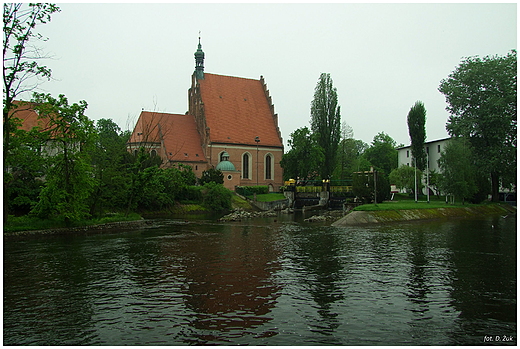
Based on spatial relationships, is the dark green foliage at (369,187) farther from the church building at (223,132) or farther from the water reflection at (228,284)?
the water reflection at (228,284)

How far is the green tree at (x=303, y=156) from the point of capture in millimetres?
61688

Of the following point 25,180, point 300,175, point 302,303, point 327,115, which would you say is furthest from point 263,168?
point 302,303

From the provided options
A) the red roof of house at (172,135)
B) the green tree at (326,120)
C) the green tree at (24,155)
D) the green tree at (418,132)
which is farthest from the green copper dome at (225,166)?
the green tree at (24,155)

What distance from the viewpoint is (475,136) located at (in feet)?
161

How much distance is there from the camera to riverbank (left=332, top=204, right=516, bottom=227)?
31484mm

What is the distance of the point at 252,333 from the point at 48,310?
5067mm

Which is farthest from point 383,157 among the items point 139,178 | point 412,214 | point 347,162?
point 139,178

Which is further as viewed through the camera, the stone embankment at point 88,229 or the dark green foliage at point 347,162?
the dark green foliage at point 347,162

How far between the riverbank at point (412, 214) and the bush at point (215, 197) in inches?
817

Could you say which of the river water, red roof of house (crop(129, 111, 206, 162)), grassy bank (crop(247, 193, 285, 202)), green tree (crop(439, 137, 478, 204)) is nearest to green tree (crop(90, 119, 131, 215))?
the river water

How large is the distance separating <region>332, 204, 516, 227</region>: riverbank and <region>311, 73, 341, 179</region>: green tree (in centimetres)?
2426

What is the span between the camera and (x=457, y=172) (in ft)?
143

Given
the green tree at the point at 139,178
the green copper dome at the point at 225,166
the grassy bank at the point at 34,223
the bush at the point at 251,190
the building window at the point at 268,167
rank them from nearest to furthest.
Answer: the grassy bank at the point at 34,223 < the green tree at the point at 139,178 < the bush at the point at 251,190 < the green copper dome at the point at 225,166 < the building window at the point at 268,167

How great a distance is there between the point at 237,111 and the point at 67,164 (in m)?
44.2
